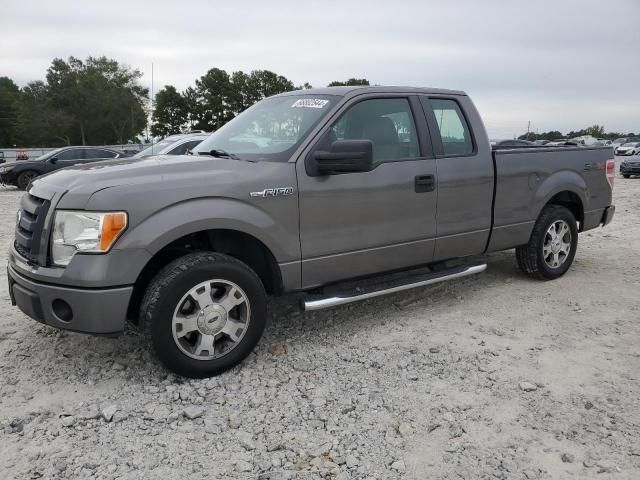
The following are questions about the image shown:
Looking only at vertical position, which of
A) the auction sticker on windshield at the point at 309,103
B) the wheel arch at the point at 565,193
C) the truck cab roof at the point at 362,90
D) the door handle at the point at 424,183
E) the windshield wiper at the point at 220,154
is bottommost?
the wheel arch at the point at 565,193

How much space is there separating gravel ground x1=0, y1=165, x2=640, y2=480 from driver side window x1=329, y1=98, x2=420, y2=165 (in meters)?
1.39

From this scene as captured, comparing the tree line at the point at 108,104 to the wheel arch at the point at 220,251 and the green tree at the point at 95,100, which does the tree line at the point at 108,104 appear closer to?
the green tree at the point at 95,100

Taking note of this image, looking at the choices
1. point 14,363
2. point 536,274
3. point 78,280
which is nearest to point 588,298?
point 536,274

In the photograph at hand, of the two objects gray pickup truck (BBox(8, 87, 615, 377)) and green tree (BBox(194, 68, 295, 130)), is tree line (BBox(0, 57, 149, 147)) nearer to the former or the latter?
green tree (BBox(194, 68, 295, 130))

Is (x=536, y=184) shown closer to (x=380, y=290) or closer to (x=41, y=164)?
(x=380, y=290)

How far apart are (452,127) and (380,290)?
1.62 metres

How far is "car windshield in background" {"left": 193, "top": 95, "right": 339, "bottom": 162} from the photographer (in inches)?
151

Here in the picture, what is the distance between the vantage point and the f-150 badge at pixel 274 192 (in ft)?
11.5

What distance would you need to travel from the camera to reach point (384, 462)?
2.60m

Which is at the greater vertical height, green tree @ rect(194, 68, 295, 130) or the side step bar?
green tree @ rect(194, 68, 295, 130)

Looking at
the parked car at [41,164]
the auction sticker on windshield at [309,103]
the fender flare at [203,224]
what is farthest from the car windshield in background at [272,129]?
the parked car at [41,164]

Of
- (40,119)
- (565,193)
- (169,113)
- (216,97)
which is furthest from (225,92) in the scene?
(565,193)

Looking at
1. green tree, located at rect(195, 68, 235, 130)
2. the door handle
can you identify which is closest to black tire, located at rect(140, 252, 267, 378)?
the door handle

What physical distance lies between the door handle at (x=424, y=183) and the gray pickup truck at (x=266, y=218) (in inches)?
0.9
